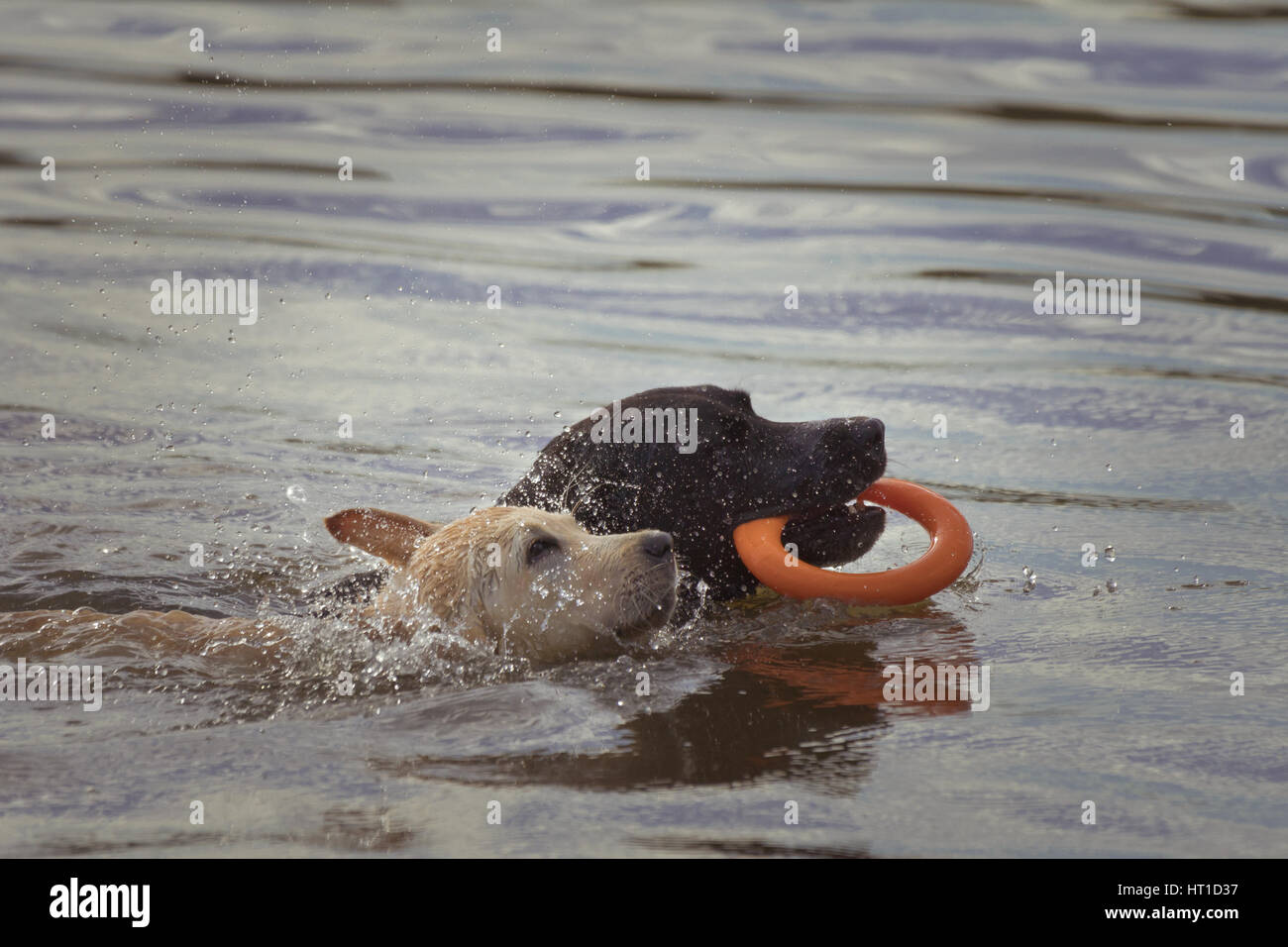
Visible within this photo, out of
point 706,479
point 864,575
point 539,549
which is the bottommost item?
point 864,575

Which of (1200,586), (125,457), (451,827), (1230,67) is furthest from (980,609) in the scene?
(1230,67)

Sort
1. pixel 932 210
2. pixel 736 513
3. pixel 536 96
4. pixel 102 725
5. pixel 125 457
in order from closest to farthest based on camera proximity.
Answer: pixel 102 725
pixel 736 513
pixel 125 457
pixel 932 210
pixel 536 96

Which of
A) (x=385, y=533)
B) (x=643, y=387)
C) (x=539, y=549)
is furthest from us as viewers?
(x=643, y=387)

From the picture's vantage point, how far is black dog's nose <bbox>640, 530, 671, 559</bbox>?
529 cm

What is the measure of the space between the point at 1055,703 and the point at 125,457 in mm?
6284

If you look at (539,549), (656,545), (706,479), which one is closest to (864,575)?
(706,479)

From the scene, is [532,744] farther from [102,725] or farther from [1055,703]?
[1055,703]

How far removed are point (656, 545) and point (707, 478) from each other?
1.02 m

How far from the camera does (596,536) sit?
5523 mm

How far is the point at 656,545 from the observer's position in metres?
5.30

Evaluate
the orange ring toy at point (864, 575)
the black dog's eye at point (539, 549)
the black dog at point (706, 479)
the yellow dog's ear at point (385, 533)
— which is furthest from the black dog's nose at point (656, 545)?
the yellow dog's ear at point (385, 533)

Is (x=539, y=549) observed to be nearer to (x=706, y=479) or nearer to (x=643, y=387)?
(x=706, y=479)

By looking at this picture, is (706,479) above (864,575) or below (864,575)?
above

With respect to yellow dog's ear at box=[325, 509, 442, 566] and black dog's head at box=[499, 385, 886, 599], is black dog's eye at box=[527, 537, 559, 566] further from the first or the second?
black dog's head at box=[499, 385, 886, 599]
